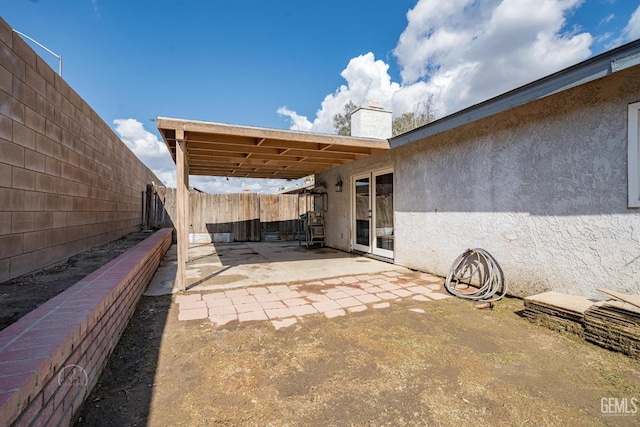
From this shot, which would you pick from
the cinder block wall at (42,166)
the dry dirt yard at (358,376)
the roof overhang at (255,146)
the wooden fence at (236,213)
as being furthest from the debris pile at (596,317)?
the wooden fence at (236,213)

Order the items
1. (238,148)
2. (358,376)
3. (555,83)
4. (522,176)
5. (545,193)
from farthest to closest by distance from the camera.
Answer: (238,148) → (522,176) → (545,193) → (555,83) → (358,376)

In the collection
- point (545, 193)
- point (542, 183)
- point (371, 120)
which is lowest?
point (545, 193)

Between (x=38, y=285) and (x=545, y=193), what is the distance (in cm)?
544

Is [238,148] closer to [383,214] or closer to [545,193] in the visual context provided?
[383,214]

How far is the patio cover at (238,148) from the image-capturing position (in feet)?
13.1

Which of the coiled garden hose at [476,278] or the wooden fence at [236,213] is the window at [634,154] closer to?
the coiled garden hose at [476,278]

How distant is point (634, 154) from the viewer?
Result: 2.66m

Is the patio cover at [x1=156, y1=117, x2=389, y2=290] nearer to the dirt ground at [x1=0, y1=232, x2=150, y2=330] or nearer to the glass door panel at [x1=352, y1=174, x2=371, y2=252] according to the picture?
the glass door panel at [x1=352, y1=174, x2=371, y2=252]

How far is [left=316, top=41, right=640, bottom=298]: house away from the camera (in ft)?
8.93

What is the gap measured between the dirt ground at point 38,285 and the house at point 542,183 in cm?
485

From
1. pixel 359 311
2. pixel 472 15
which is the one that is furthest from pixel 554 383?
pixel 472 15

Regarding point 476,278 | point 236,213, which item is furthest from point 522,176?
point 236,213

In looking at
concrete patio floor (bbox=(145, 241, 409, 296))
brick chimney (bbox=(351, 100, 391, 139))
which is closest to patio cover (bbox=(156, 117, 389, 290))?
concrete patio floor (bbox=(145, 241, 409, 296))

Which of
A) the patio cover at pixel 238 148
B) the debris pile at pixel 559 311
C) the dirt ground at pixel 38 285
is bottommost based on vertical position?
the debris pile at pixel 559 311
